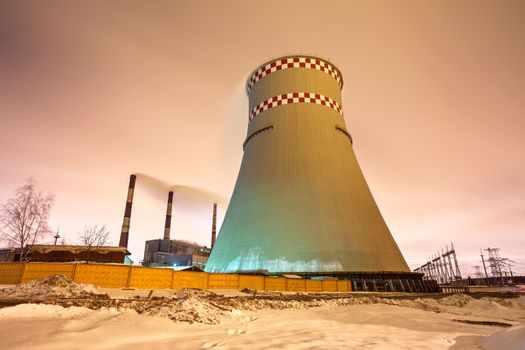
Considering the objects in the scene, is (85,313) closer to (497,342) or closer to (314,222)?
(497,342)

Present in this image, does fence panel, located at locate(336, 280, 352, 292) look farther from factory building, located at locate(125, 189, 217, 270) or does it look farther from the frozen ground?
factory building, located at locate(125, 189, 217, 270)

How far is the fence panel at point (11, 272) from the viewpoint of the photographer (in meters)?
8.96

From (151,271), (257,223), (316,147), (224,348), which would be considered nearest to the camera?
(224,348)

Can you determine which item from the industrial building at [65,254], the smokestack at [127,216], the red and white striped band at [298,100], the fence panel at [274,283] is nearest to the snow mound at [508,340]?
the fence panel at [274,283]

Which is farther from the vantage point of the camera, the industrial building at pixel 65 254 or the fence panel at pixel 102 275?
the industrial building at pixel 65 254

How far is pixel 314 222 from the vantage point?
44.8ft

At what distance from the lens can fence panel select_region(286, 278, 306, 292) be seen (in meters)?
11.9

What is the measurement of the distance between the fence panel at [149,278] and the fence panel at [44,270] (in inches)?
69.9

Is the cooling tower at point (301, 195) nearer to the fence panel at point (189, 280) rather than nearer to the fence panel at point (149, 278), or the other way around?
the fence panel at point (189, 280)

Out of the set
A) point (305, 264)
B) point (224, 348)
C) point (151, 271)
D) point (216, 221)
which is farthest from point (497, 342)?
point (216, 221)

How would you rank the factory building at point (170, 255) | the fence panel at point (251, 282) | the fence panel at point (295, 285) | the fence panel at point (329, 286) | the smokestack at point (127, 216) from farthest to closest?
1. the factory building at point (170, 255)
2. the smokestack at point (127, 216)
3. the fence panel at point (329, 286)
4. the fence panel at point (295, 285)
5. the fence panel at point (251, 282)

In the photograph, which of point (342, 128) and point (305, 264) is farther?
point (342, 128)

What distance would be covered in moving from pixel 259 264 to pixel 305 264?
2.10m

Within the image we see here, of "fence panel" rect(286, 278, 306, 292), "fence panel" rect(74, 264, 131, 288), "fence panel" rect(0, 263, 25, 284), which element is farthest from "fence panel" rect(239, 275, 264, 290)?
"fence panel" rect(0, 263, 25, 284)
